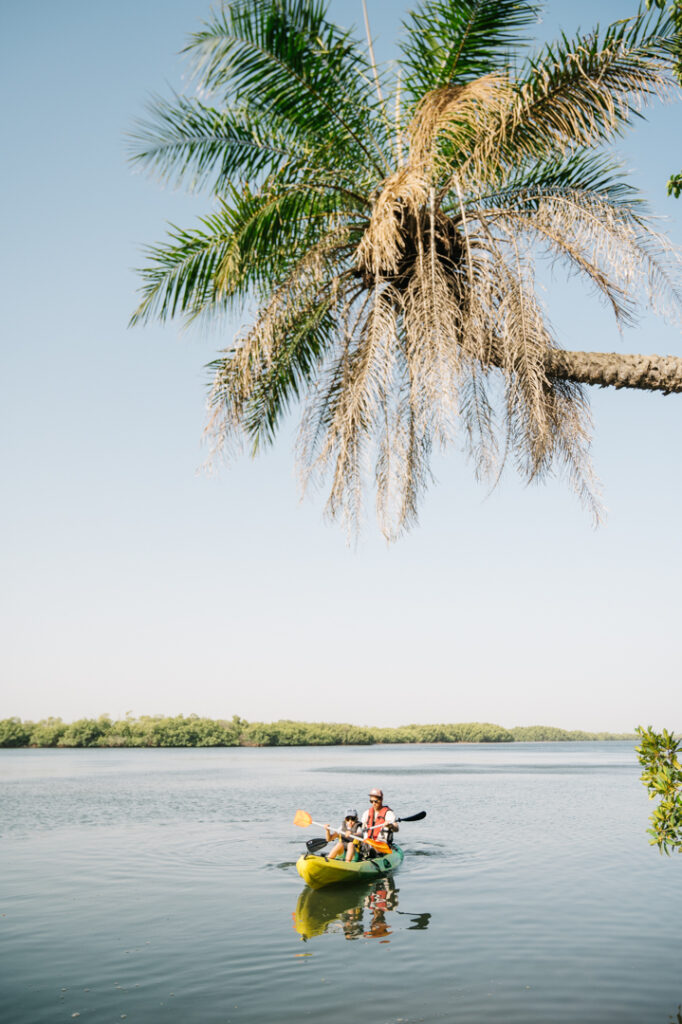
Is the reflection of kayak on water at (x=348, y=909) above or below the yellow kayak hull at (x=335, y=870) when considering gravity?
below

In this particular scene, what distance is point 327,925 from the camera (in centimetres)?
1178

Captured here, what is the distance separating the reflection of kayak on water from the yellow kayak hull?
0.80 feet

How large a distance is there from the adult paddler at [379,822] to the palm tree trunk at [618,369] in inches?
376

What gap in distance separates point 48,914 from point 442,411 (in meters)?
9.91

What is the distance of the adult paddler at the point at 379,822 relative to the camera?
15.0 metres

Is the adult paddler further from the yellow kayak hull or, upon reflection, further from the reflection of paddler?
the reflection of paddler

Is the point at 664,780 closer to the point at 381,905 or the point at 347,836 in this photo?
the point at 381,905

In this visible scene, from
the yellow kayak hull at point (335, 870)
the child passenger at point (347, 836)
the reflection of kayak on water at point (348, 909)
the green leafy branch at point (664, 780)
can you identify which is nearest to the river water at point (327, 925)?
the reflection of kayak on water at point (348, 909)

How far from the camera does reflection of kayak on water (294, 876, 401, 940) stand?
11.5 meters

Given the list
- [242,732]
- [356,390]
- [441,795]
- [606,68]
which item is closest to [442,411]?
[356,390]

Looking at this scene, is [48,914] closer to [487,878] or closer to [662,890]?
[487,878]

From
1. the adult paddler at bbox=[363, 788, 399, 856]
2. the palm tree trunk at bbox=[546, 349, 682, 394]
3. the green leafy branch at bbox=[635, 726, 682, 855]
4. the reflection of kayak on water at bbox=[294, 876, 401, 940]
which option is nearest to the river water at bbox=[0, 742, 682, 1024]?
the reflection of kayak on water at bbox=[294, 876, 401, 940]

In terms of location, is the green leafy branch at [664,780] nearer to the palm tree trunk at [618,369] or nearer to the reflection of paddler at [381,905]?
the palm tree trunk at [618,369]

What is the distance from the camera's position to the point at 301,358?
10055 millimetres
